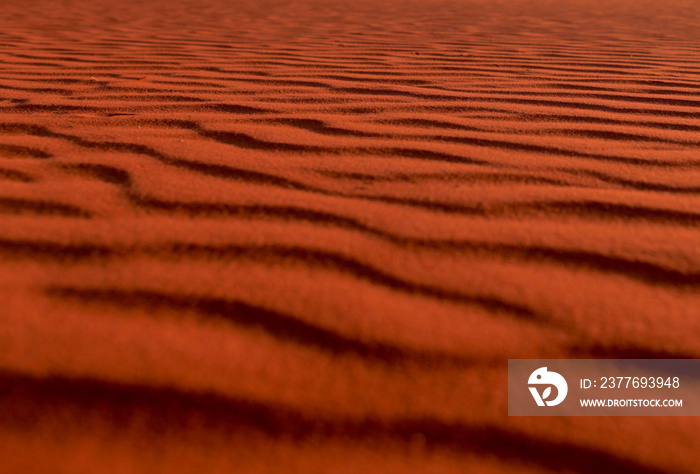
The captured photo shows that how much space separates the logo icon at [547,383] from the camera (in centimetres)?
→ 91

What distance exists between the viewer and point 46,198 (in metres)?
1.39

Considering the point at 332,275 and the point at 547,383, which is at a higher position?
the point at 332,275

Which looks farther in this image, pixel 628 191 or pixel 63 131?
pixel 63 131

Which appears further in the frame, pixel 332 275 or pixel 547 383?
pixel 332 275

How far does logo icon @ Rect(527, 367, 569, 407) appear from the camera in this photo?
91 centimetres

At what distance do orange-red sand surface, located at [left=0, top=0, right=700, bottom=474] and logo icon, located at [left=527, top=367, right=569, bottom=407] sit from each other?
0.03m

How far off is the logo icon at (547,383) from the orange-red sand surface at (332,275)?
0.03m

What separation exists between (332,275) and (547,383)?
1.45 feet

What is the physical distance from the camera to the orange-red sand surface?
84 cm

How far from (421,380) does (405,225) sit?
1.52 feet

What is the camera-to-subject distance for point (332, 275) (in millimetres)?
1126

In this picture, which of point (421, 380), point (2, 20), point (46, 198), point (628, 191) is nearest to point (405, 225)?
point (421, 380)

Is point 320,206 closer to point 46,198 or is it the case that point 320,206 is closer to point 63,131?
point 46,198

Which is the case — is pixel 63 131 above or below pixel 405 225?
above
